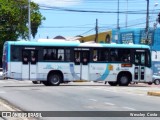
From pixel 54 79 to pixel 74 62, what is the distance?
71.0 inches

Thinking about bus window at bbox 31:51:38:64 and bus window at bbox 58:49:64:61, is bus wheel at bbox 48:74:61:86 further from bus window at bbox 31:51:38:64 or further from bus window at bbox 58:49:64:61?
bus window at bbox 31:51:38:64

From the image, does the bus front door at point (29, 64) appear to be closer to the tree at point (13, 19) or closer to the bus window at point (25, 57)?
the bus window at point (25, 57)

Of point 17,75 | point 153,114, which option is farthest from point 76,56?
point 153,114

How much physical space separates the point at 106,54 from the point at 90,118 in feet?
65.1

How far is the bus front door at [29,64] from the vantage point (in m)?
31.6

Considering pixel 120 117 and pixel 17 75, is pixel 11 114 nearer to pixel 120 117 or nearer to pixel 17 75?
pixel 120 117

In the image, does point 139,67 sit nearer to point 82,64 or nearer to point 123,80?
point 123,80

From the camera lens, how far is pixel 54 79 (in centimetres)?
3262

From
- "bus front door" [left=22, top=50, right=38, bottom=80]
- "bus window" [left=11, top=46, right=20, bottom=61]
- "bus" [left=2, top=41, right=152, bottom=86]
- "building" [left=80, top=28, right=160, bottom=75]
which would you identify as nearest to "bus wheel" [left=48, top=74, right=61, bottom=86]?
"bus" [left=2, top=41, right=152, bottom=86]

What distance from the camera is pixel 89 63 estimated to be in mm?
32906

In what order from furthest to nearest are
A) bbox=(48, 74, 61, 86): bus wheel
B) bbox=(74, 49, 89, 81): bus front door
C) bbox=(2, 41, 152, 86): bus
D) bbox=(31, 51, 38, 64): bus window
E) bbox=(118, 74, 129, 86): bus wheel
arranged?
bbox=(118, 74, 129, 86): bus wheel < bbox=(74, 49, 89, 81): bus front door < bbox=(48, 74, 61, 86): bus wheel < bbox=(31, 51, 38, 64): bus window < bbox=(2, 41, 152, 86): bus

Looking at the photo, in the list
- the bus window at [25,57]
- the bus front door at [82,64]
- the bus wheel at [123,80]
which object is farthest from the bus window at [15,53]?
the bus wheel at [123,80]

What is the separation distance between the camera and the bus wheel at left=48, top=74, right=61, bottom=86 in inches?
1278

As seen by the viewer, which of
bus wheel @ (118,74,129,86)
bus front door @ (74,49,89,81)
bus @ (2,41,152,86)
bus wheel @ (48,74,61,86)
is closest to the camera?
bus @ (2,41,152,86)
